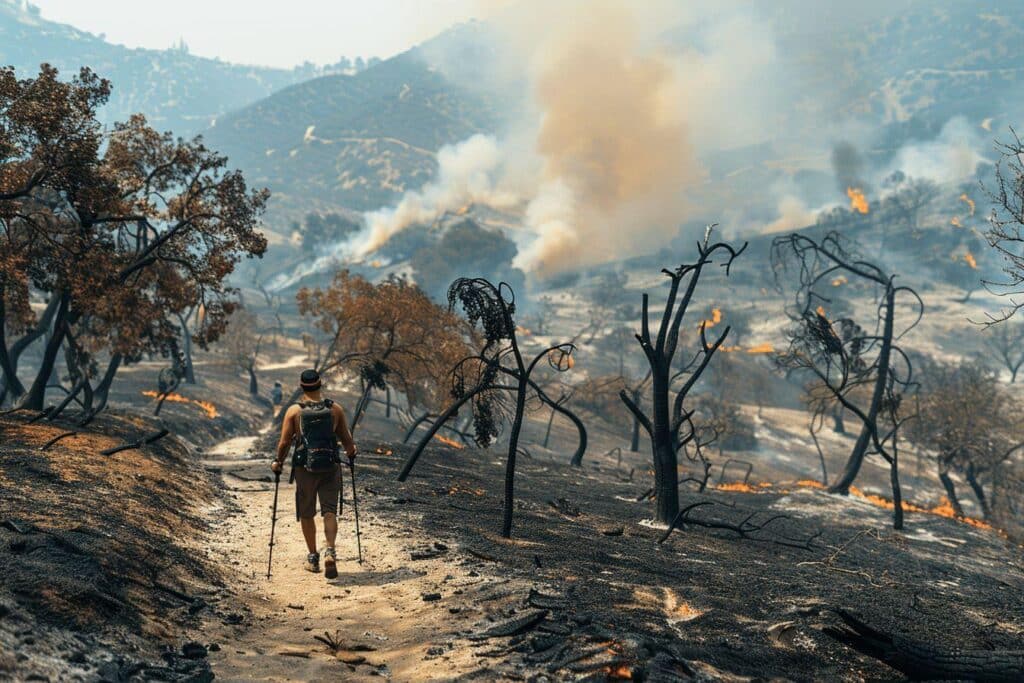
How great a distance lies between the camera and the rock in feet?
24.0

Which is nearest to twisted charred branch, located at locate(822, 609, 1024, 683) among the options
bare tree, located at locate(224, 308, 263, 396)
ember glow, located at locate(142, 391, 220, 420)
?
ember glow, located at locate(142, 391, 220, 420)

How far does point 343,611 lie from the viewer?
9242 mm

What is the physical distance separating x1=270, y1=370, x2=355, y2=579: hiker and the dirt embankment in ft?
4.24

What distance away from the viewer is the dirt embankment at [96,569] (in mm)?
6578

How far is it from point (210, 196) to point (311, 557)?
1562 centimetres

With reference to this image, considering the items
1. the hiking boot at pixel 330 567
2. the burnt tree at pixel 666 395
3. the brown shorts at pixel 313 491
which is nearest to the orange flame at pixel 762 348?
the burnt tree at pixel 666 395

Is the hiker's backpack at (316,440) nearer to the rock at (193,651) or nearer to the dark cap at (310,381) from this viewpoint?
the dark cap at (310,381)

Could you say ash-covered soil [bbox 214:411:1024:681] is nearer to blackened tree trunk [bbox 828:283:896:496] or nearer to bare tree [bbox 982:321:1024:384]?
blackened tree trunk [bbox 828:283:896:496]

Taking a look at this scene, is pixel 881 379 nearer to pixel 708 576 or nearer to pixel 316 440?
pixel 708 576

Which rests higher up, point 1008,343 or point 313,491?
point 1008,343

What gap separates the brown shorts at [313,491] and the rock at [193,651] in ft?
10.5

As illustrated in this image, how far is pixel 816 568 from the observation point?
15492 mm

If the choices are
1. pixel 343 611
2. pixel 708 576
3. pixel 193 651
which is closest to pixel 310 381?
pixel 343 611

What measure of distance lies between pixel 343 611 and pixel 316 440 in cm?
237
